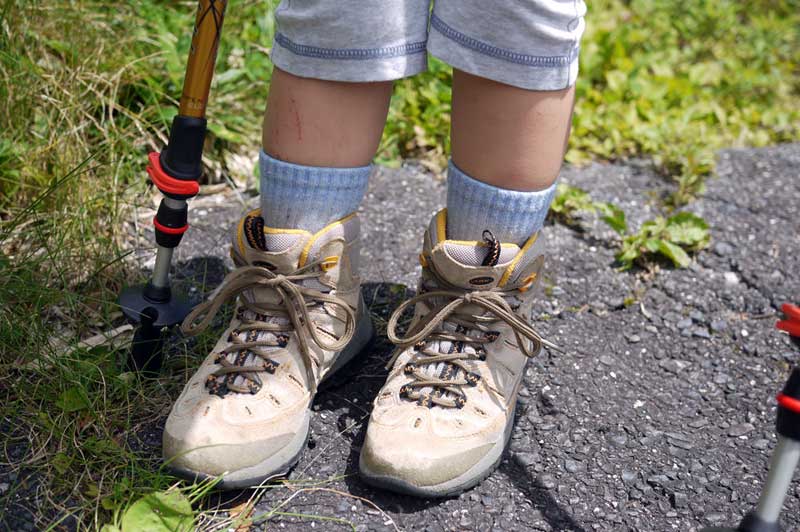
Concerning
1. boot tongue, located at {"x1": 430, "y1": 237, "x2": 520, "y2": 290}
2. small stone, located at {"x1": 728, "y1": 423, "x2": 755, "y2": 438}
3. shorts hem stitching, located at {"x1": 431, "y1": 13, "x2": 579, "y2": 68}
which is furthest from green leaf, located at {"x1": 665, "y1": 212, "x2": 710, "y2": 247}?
shorts hem stitching, located at {"x1": 431, "y1": 13, "x2": 579, "y2": 68}

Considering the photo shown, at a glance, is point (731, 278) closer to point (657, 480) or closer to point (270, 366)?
point (657, 480)

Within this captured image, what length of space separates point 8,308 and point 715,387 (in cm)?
146

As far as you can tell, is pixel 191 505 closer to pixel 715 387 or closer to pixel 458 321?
pixel 458 321

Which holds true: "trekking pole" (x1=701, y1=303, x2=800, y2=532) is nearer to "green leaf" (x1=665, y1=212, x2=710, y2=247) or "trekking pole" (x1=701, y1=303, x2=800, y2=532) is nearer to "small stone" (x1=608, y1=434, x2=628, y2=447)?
"small stone" (x1=608, y1=434, x2=628, y2=447)

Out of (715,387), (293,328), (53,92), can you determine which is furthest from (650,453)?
(53,92)

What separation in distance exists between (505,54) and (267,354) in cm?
66

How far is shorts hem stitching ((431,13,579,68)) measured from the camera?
1.35 m

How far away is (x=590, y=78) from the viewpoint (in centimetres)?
299

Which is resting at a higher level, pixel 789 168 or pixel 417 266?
pixel 789 168

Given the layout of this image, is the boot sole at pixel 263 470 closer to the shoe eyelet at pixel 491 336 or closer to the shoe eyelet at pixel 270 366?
the shoe eyelet at pixel 270 366

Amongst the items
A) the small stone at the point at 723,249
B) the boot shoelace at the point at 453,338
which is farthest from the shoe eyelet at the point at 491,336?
the small stone at the point at 723,249

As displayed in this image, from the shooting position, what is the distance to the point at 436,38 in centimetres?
140

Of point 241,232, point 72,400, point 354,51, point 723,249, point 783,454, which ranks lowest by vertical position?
point 72,400

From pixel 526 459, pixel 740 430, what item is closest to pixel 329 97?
pixel 526 459
